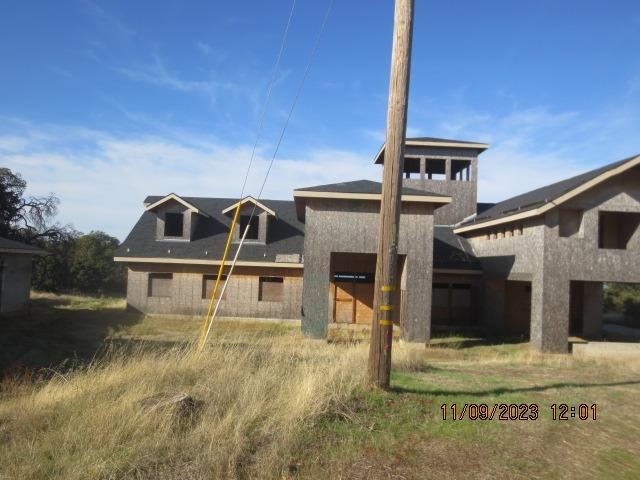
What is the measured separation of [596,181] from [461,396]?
11.2m

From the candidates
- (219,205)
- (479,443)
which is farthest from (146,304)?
(479,443)

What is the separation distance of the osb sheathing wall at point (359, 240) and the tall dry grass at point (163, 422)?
8387 mm

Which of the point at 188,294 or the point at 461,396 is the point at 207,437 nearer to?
the point at 461,396

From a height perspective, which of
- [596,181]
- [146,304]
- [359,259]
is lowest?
[146,304]

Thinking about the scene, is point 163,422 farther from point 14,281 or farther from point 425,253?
point 14,281

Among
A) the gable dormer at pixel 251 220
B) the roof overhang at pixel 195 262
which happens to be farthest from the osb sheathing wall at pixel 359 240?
the gable dormer at pixel 251 220

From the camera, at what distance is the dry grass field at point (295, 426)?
5031 mm

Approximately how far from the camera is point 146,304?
75.5 ft

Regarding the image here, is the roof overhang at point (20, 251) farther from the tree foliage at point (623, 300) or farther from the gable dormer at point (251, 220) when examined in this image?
the tree foliage at point (623, 300)

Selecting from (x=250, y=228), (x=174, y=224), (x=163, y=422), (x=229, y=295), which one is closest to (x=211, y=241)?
(x=250, y=228)

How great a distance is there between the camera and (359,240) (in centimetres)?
1698

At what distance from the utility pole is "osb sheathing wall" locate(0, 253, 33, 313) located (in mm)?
19179

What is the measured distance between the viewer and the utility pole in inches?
299
